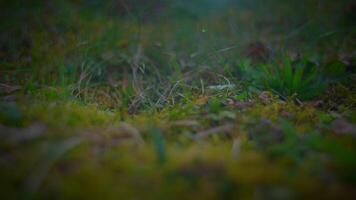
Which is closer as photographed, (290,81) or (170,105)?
(170,105)

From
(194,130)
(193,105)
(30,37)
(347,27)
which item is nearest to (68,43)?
Result: (30,37)

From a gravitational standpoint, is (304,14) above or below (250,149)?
above

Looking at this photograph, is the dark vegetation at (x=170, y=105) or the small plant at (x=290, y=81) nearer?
the dark vegetation at (x=170, y=105)

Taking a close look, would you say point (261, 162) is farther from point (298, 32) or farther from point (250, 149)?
point (298, 32)

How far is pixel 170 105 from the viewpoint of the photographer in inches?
83.4

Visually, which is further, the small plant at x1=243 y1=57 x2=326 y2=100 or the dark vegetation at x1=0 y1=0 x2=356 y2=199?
the small plant at x1=243 y1=57 x2=326 y2=100

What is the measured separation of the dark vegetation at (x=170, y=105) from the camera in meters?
1.12

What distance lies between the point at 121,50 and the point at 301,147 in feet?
7.44

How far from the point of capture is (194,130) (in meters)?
1.64

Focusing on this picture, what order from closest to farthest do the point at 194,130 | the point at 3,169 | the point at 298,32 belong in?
1. the point at 3,169
2. the point at 194,130
3. the point at 298,32

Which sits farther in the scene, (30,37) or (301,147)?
(30,37)

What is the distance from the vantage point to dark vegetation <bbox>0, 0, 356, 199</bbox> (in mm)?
1124

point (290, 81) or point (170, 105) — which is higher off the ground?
point (290, 81)

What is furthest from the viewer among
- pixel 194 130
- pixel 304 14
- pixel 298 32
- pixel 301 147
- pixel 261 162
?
pixel 304 14
